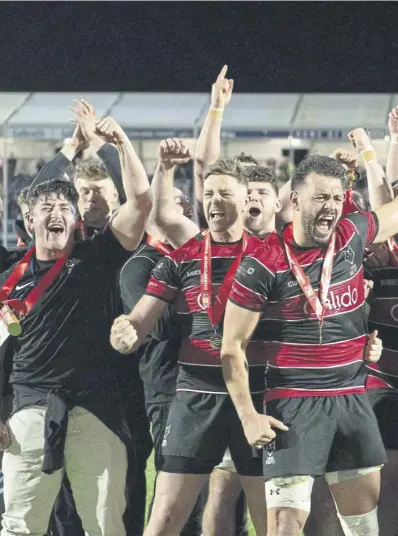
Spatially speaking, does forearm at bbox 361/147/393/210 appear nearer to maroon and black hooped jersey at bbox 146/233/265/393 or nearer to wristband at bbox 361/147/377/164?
wristband at bbox 361/147/377/164

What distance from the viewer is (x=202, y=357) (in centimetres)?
447

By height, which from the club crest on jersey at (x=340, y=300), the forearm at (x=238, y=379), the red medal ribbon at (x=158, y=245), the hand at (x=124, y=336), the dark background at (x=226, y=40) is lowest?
the forearm at (x=238, y=379)

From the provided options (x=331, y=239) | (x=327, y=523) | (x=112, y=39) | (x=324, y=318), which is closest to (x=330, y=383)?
(x=324, y=318)

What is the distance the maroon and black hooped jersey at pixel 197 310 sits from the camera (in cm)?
445

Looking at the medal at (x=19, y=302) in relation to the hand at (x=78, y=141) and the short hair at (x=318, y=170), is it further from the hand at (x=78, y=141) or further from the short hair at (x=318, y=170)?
the short hair at (x=318, y=170)

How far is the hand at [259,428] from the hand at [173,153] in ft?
3.89

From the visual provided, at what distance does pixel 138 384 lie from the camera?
5.51 meters

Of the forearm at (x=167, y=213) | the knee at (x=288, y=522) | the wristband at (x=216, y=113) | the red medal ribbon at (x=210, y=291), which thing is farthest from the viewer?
the wristband at (x=216, y=113)

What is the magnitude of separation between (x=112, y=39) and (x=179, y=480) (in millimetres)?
15224

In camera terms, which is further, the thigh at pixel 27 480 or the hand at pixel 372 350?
the thigh at pixel 27 480

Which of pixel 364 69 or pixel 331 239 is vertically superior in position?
pixel 364 69

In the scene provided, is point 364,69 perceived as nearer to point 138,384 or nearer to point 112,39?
point 112,39

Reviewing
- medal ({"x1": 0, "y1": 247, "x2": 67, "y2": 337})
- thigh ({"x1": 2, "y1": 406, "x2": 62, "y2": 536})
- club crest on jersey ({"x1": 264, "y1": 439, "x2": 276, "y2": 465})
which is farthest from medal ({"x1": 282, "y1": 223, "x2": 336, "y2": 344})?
thigh ({"x1": 2, "y1": 406, "x2": 62, "y2": 536})


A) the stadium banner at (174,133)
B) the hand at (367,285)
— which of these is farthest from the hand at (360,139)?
the stadium banner at (174,133)
